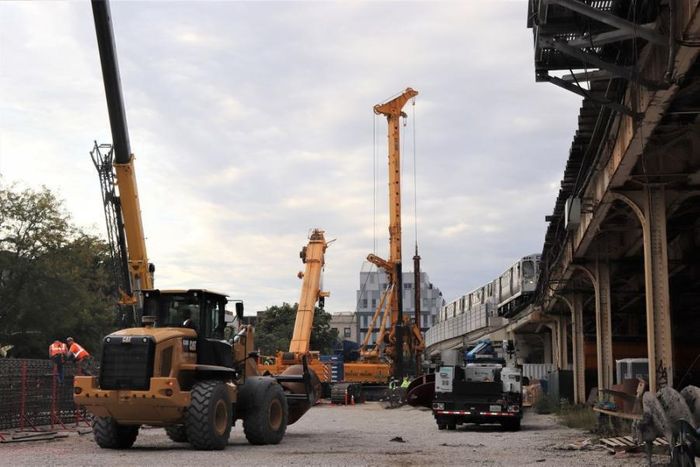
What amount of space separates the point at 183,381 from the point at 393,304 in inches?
1286

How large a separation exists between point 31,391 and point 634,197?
1525 centimetres

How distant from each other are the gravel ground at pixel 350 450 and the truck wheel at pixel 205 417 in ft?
0.91

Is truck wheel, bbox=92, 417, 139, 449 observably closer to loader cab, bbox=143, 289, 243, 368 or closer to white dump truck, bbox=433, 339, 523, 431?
loader cab, bbox=143, 289, 243, 368

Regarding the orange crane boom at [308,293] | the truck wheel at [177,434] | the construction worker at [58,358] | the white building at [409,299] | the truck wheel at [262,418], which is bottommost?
the truck wheel at [177,434]

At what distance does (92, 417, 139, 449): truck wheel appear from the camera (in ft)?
57.8

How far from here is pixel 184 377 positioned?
693 inches

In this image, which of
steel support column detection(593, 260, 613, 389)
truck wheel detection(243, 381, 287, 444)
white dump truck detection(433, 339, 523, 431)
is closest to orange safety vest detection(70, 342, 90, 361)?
truck wheel detection(243, 381, 287, 444)

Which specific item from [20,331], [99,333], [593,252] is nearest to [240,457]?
[593,252]

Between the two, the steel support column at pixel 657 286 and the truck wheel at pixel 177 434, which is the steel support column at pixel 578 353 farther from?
the truck wheel at pixel 177 434

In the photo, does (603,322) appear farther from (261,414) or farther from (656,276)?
(261,414)

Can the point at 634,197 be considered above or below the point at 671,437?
above

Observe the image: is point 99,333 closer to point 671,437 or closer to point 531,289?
point 531,289

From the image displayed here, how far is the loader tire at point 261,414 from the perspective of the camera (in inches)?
740

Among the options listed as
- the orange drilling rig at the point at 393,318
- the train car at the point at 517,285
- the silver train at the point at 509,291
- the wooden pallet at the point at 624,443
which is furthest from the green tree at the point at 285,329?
the wooden pallet at the point at 624,443
